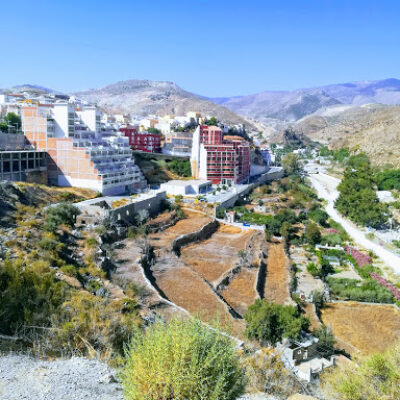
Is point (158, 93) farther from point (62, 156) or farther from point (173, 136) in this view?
point (62, 156)

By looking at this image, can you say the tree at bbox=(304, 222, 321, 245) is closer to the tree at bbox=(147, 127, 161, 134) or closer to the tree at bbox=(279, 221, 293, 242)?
the tree at bbox=(279, 221, 293, 242)

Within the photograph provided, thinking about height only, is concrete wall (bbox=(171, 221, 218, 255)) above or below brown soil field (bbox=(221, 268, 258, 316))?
above

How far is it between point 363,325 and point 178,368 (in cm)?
1578

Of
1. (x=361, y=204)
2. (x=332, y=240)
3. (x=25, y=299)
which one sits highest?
(x=25, y=299)

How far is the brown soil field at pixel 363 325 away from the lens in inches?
689

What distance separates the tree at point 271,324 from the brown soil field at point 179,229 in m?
11.8

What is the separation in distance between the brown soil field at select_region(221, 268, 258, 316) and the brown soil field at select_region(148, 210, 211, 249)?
5.63 metres

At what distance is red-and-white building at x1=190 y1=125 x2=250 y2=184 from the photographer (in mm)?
46219

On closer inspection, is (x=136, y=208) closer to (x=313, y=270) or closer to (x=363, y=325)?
(x=313, y=270)

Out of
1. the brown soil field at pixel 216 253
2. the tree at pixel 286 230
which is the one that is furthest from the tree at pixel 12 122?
the tree at pixel 286 230

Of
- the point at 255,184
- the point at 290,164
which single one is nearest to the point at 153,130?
the point at 255,184

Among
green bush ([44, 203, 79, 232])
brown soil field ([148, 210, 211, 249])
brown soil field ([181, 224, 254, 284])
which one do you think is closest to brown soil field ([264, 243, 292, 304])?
brown soil field ([181, 224, 254, 284])

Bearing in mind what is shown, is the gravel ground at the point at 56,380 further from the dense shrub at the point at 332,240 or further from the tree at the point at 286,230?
the dense shrub at the point at 332,240

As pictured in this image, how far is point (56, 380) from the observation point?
7328 millimetres
